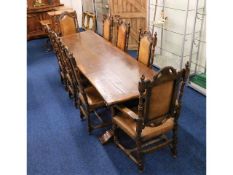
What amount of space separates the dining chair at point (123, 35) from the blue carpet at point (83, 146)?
3.44 feet

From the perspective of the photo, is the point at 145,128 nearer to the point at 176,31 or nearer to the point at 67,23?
the point at 176,31

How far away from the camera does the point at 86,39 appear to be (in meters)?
3.58

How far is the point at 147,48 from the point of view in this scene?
8.70 feet

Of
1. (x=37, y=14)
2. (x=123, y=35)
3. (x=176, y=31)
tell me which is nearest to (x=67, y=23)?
(x=123, y=35)

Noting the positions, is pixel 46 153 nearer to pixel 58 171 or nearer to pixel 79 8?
pixel 58 171

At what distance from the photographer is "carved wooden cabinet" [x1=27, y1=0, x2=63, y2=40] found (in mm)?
5978

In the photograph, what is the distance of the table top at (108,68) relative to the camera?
215 cm

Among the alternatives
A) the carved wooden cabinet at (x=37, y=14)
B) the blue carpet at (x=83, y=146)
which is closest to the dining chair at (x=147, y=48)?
the blue carpet at (x=83, y=146)

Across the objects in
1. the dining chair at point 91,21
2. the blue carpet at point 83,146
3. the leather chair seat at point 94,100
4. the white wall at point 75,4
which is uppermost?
the white wall at point 75,4

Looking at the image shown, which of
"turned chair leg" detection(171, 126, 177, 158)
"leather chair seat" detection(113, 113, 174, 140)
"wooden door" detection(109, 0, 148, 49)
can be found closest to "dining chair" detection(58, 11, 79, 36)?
"wooden door" detection(109, 0, 148, 49)

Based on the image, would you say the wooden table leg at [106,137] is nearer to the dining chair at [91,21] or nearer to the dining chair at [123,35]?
the dining chair at [123,35]

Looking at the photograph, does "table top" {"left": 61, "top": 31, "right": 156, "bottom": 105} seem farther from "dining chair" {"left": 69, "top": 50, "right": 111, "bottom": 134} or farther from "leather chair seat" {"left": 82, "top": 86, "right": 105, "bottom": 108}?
"leather chair seat" {"left": 82, "top": 86, "right": 105, "bottom": 108}

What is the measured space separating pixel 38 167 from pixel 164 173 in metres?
1.20
